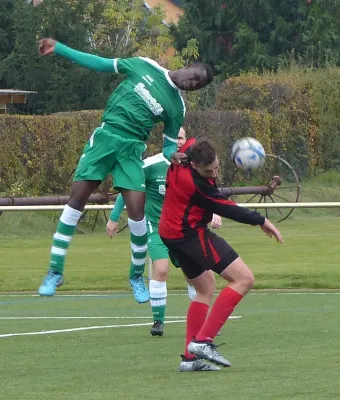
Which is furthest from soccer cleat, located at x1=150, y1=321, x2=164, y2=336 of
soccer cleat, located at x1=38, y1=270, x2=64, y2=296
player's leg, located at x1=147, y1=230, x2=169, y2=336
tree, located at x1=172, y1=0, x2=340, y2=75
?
tree, located at x1=172, y1=0, x2=340, y2=75

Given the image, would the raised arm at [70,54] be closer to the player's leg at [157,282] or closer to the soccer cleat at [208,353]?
the player's leg at [157,282]

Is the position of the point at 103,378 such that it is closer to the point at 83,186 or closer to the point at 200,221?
the point at 200,221

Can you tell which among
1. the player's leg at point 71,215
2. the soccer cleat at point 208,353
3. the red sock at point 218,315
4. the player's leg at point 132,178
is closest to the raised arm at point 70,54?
the player's leg at point 132,178

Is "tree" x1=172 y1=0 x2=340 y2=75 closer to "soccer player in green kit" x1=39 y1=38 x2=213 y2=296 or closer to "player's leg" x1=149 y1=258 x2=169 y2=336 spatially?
"player's leg" x1=149 y1=258 x2=169 y2=336

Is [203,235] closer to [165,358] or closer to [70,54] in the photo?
[165,358]

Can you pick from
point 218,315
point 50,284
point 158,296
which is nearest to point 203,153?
point 218,315

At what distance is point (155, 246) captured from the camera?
11.6 metres

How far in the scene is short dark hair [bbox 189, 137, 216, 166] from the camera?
8.52m

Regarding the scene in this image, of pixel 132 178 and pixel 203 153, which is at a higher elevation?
pixel 203 153

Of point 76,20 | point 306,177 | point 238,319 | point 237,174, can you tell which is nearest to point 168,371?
point 238,319

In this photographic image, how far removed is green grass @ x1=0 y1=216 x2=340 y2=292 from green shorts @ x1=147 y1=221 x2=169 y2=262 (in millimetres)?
5271

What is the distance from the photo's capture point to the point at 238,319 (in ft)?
40.0

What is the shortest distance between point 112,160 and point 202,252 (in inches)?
90.5

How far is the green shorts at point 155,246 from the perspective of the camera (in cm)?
1157
